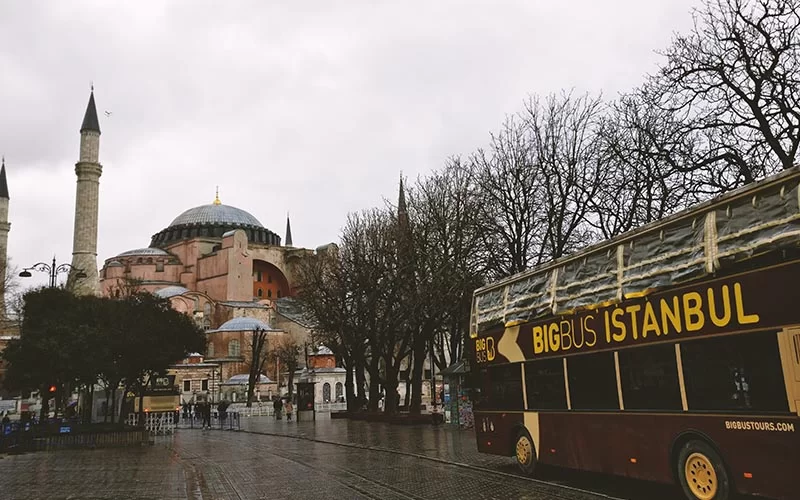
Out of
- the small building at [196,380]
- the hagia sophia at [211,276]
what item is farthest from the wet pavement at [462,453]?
the small building at [196,380]

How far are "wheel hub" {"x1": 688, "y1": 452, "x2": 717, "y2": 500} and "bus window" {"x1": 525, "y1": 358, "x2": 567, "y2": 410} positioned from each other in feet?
8.75

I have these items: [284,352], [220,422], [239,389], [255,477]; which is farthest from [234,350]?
[255,477]

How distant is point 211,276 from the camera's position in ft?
280

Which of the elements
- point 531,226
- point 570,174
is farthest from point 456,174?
point 570,174

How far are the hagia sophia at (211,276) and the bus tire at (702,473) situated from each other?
47.9m

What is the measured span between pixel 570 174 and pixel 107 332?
1986cm

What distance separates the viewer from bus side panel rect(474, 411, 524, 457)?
12562mm

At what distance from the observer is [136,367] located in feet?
100

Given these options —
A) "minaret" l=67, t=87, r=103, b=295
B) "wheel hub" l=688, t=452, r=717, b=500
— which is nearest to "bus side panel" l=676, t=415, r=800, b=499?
"wheel hub" l=688, t=452, r=717, b=500

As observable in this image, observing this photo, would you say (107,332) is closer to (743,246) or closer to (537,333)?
(537,333)

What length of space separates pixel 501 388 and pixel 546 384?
154cm

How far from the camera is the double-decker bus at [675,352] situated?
724 centimetres

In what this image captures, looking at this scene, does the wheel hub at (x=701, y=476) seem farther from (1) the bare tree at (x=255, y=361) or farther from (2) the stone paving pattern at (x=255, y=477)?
(1) the bare tree at (x=255, y=361)

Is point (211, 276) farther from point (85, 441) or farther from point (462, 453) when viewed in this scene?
point (462, 453)
